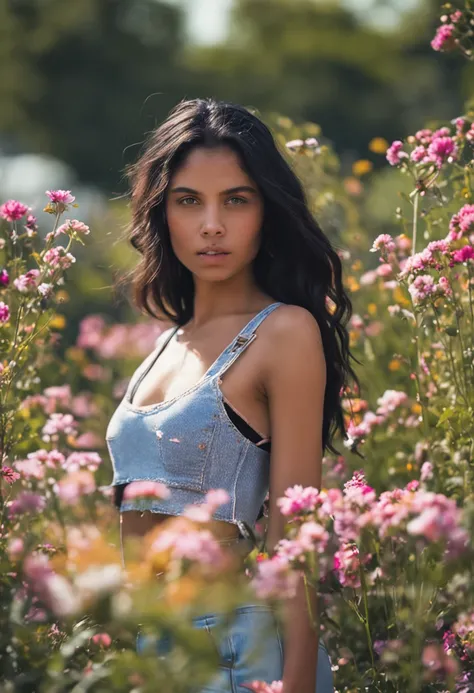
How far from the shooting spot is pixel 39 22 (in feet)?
109

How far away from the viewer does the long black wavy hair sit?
2436 mm

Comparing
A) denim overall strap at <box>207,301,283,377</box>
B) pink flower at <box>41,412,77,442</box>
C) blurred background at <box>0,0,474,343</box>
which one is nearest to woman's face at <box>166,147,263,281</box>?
denim overall strap at <box>207,301,283,377</box>

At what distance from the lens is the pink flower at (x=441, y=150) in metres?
2.64

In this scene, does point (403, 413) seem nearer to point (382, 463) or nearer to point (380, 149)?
point (382, 463)

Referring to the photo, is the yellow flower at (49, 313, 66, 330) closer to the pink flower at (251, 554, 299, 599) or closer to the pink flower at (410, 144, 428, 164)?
the pink flower at (410, 144, 428, 164)

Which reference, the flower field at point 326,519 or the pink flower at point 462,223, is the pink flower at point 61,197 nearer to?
the flower field at point 326,519

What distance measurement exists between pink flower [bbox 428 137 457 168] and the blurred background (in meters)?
28.4

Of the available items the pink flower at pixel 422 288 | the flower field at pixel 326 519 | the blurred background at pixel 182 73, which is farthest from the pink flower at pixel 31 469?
the blurred background at pixel 182 73

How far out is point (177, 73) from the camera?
34375mm

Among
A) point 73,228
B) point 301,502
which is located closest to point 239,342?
point 73,228

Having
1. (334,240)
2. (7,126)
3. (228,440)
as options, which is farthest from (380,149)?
(7,126)

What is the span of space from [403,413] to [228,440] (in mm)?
1102

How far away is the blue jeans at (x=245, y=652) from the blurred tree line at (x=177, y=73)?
96.5ft

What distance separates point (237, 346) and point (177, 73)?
33.2 metres
